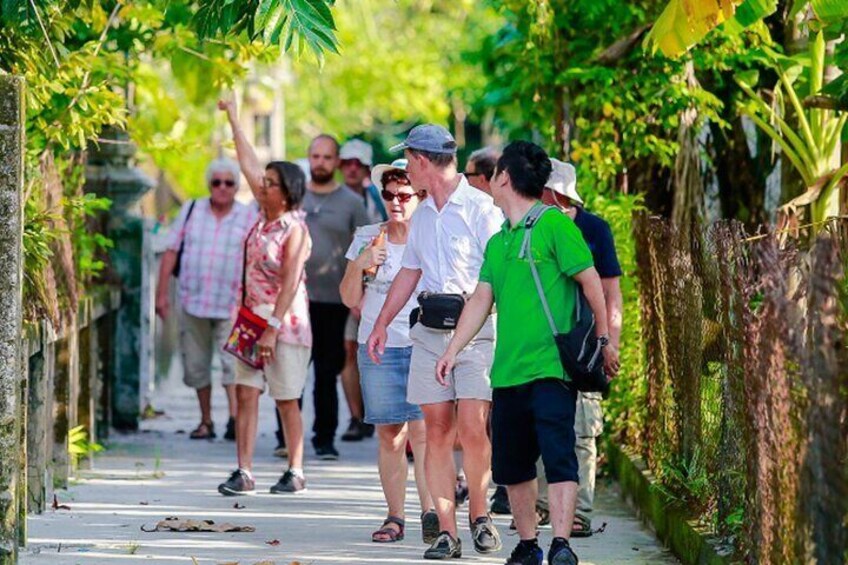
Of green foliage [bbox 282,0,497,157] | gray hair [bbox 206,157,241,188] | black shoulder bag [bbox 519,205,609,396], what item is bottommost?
black shoulder bag [bbox 519,205,609,396]

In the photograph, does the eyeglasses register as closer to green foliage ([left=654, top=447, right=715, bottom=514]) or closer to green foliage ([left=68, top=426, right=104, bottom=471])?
green foliage ([left=654, top=447, right=715, bottom=514])

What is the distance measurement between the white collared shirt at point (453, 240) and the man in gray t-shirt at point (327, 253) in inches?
192

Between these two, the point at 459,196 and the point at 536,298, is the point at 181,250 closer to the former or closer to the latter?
the point at 459,196

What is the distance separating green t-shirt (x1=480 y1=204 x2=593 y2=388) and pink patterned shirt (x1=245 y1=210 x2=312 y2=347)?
143 inches

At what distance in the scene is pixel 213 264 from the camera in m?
14.9

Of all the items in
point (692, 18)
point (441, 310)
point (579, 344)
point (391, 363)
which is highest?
point (692, 18)

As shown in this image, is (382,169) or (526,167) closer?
(526,167)

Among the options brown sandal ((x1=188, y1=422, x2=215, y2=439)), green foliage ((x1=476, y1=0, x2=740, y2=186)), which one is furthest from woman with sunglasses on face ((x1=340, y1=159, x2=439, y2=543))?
brown sandal ((x1=188, y1=422, x2=215, y2=439))

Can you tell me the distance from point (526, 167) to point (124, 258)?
7544 millimetres

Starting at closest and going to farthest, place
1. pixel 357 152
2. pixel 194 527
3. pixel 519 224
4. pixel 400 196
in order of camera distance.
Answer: pixel 519 224
pixel 194 527
pixel 400 196
pixel 357 152

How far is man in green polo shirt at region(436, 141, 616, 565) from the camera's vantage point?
27.1 feet

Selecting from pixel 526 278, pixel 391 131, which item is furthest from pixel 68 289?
pixel 391 131

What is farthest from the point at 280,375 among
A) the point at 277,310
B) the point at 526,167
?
the point at 526,167

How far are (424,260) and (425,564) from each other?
145 centimetres
